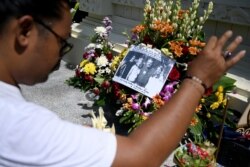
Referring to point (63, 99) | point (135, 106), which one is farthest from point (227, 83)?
point (63, 99)

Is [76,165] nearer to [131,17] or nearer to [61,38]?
[61,38]

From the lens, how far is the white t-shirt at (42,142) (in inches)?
35.8

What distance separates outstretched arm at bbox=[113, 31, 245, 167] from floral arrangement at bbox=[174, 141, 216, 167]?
5.05ft

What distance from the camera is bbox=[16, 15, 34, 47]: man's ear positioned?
0.96 m

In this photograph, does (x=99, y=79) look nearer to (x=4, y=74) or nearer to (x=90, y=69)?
(x=90, y=69)

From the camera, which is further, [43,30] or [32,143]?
[43,30]

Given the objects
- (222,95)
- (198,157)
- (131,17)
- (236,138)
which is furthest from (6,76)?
(131,17)

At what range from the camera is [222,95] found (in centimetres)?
333

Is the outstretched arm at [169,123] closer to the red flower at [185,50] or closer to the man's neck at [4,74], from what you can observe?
the man's neck at [4,74]

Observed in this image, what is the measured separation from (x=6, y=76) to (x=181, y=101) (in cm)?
52

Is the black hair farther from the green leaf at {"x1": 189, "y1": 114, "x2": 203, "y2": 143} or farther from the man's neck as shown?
the green leaf at {"x1": 189, "y1": 114, "x2": 203, "y2": 143}

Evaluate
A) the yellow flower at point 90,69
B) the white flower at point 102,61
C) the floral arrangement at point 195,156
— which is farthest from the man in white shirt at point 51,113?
the yellow flower at point 90,69

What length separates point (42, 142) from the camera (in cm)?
91

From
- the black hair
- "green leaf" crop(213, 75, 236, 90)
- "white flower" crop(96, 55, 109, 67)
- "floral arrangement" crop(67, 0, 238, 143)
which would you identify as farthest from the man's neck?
"white flower" crop(96, 55, 109, 67)
